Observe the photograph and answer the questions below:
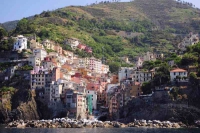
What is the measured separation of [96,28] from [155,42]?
86.7ft

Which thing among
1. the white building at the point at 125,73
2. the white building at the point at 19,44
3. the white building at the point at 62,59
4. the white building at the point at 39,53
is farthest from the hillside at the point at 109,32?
the white building at the point at 125,73

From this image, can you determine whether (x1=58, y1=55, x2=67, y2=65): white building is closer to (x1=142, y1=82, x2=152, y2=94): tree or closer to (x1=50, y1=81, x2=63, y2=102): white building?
(x1=50, y1=81, x2=63, y2=102): white building

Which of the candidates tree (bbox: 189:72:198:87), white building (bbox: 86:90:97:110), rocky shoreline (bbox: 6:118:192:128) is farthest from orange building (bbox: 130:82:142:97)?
tree (bbox: 189:72:198:87)

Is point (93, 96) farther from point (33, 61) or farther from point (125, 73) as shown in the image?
point (33, 61)

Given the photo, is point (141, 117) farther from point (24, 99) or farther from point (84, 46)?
point (84, 46)

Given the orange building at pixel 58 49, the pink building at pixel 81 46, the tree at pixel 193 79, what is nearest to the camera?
the tree at pixel 193 79

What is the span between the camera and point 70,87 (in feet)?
266

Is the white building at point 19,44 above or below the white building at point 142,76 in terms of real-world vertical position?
above

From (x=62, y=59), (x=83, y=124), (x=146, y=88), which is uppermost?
(x=62, y=59)

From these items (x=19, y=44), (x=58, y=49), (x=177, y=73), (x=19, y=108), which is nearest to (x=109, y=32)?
(x=58, y=49)

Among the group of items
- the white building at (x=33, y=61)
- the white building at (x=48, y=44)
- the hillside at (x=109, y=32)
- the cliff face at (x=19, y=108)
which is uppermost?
the hillside at (x=109, y=32)

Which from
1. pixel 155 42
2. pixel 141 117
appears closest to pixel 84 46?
pixel 155 42

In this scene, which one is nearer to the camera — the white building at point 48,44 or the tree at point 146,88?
the tree at point 146,88

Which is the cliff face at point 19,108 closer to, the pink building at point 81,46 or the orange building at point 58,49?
the orange building at point 58,49
